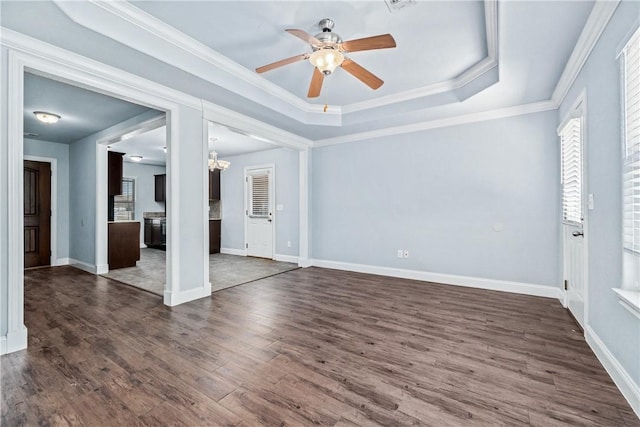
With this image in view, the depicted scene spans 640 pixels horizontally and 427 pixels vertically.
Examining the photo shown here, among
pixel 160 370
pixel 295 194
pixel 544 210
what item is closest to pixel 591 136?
pixel 544 210

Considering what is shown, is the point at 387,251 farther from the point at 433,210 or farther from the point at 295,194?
the point at 295,194

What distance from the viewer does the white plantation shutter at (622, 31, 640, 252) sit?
1660mm

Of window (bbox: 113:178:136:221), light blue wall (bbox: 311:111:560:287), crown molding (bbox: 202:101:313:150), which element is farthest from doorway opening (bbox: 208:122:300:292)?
window (bbox: 113:178:136:221)

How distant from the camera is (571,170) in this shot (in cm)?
310

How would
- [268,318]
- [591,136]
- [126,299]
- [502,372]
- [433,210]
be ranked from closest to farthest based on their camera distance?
1. [502,372]
2. [591,136]
3. [268,318]
4. [126,299]
5. [433,210]

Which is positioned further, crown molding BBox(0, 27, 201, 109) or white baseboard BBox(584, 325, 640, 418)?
crown molding BBox(0, 27, 201, 109)

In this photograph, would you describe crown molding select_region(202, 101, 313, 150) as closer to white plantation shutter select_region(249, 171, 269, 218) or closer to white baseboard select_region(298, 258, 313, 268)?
white plantation shutter select_region(249, 171, 269, 218)

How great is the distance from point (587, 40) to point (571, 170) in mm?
Result: 1405

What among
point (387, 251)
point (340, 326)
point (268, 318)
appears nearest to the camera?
point (340, 326)

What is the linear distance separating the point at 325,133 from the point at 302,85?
142cm

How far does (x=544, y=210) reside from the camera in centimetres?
371

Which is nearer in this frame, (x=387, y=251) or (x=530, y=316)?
(x=530, y=316)

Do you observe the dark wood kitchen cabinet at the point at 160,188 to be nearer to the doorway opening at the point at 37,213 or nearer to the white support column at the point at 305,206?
the doorway opening at the point at 37,213

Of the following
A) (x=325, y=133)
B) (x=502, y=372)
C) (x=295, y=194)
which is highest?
(x=325, y=133)
